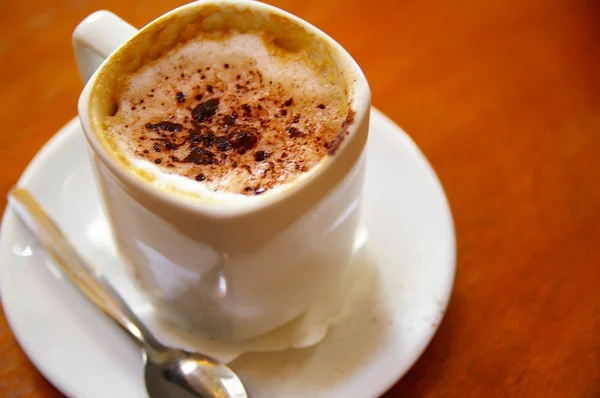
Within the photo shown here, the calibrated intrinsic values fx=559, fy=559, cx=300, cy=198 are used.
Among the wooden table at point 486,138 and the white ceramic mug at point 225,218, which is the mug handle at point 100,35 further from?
the wooden table at point 486,138

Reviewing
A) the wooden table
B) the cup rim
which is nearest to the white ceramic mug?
the cup rim

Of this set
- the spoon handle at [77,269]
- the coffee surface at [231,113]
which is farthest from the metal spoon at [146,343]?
the coffee surface at [231,113]

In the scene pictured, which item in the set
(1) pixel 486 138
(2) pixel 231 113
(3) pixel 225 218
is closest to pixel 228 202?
(3) pixel 225 218

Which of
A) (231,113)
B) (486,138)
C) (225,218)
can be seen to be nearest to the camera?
(225,218)

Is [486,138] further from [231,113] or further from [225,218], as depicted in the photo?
[225,218]

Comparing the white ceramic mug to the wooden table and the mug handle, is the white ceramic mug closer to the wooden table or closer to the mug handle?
the mug handle

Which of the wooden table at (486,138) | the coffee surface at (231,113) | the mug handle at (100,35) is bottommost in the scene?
the wooden table at (486,138)
